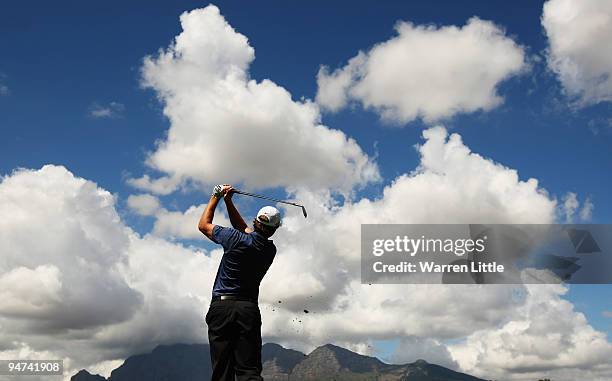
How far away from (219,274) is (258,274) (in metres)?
0.79

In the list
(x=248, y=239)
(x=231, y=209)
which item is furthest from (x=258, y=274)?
(x=231, y=209)

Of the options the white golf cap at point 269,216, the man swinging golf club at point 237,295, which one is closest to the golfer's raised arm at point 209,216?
the man swinging golf club at point 237,295

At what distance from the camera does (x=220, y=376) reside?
1081 cm

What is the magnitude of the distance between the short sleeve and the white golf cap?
505mm

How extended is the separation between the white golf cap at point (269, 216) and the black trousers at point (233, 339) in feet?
5.12

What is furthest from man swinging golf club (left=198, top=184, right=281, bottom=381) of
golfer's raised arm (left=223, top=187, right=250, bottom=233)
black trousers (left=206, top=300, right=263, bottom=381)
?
golfer's raised arm (left=223, top=187, right=250, bottom=233)

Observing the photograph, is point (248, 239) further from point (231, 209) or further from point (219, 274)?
point (231, 209)

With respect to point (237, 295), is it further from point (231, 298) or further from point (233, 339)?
point (233, 339)

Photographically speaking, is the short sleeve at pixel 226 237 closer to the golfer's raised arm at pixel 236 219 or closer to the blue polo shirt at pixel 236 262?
the blue polo shirt at pixel 236 262

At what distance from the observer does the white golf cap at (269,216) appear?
11.4 m

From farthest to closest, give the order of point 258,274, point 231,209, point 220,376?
point 231,209
point 258,274
point 220,376

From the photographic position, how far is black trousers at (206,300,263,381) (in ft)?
35.8

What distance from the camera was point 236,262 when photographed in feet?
37.1

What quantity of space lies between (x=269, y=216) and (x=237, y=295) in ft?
5.11
